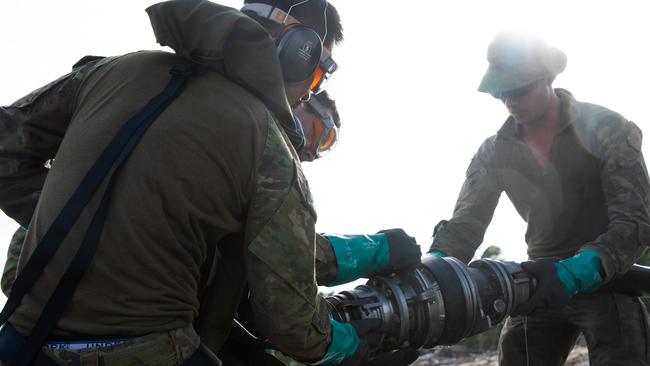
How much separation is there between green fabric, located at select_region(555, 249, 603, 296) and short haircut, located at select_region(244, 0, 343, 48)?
1713 millimetres

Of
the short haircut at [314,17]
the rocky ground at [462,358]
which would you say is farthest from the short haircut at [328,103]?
the rocky ground at [462,358]

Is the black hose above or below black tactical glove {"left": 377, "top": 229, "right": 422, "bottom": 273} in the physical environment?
below

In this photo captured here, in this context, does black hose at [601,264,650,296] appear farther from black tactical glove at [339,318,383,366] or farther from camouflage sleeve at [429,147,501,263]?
black tactical glove at [339,318,383,366]

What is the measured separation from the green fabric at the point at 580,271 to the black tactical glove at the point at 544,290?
66 millimetres

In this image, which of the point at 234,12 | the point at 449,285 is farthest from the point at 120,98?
the point at 449,285

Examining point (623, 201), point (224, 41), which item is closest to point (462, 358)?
point (623, 201)

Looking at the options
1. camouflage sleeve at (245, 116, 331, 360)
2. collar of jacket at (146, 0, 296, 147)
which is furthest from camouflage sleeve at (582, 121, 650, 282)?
collar of jacket at (146, 0, 296, 147)

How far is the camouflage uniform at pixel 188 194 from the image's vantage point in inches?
74.7

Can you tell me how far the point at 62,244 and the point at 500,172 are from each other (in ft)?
10.4

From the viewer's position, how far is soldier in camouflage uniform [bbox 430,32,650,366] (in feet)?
12.0

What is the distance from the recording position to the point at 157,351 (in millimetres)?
1933

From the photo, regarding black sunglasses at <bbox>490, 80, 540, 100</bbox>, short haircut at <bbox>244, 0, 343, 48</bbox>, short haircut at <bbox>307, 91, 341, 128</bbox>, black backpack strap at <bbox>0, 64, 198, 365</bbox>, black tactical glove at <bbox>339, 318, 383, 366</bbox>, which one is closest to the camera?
black backpack strap at <bbox>0, 64, 198, 365</bbox>

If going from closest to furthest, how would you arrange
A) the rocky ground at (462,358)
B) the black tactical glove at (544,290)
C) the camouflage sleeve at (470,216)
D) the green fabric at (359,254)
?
the green fabric at (359,254) → the black tactical glove at (544,290) → the camouflage sleeve at (470,216) → the rocky ground at (462,358)

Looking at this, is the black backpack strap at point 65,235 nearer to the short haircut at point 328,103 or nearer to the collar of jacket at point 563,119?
the short haircut at point 328,103
